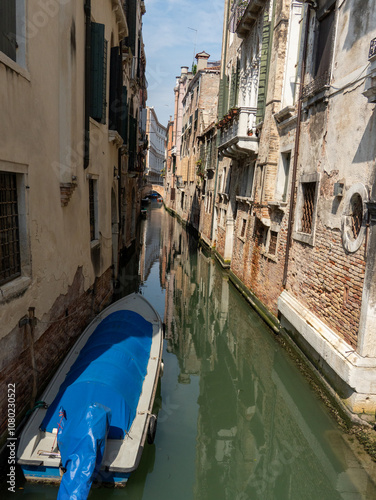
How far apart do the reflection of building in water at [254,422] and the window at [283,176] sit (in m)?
3.00

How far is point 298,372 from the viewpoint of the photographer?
21.6ft

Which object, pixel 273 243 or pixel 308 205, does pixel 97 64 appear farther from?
pixel 273 243

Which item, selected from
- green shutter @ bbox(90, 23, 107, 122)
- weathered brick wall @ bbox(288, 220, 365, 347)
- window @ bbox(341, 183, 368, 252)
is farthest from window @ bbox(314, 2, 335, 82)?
green shutter @ bbox(90, 23, 107, 122)

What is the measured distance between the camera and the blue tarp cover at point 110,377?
12.5ft

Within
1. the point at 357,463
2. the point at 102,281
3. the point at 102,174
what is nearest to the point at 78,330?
the point at 102,281

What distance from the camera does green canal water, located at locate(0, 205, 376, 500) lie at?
4.14 m

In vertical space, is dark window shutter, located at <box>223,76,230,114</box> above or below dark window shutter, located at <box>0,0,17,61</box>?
above

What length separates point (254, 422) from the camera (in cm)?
545

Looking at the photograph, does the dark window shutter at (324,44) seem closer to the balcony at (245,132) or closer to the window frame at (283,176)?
the window frame at (283,176)

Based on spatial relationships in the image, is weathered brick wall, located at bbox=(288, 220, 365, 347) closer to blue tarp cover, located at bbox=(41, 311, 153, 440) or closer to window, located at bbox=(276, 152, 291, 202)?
window, located at bbox=(276, 152, 291, 202)

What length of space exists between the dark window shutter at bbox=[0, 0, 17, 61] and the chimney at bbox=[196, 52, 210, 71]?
2768cm

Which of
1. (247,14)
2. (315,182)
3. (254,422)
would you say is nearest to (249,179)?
(247,14)

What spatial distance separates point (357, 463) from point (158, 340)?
2950 millimetres

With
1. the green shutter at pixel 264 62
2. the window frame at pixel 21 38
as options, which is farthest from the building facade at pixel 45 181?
the green shutter at pixel 264 62
